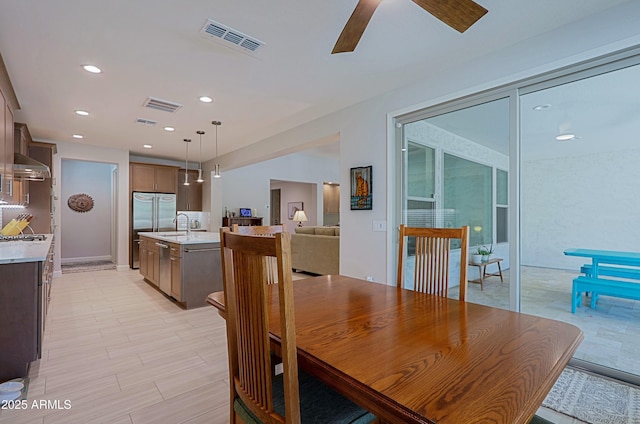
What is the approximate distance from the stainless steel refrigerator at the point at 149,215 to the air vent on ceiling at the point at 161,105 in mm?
3306

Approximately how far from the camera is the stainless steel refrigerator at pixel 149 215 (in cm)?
658

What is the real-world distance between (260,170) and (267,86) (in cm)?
537

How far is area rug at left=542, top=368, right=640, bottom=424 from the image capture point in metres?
1.80

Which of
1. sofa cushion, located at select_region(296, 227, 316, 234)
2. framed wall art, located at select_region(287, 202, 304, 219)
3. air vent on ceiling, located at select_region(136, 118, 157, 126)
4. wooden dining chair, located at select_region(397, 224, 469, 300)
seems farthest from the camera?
framed wall art, located at select_region(287, 202, 304, 219)

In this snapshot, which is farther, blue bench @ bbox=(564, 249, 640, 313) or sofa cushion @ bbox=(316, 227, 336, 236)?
sofa cushion @ bbox=(316, 227, 336, 236)

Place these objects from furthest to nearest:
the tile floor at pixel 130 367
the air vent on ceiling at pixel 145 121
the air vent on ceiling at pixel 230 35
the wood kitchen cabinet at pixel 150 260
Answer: the wood kitchen cabinet at pixel 150 260 < the air vent on ceiling at pixel 145 121 < the air vent on ceiling at pixel 230 35 < the tile floor at pixel 130 367

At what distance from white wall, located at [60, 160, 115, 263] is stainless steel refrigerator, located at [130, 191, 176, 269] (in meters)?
2.03

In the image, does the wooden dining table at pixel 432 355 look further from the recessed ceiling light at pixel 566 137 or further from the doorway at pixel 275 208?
the doorway at pixel 275 208

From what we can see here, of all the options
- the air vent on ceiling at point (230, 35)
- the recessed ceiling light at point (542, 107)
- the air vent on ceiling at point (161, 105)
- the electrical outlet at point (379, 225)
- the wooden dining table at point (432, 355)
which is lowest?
the wooden dining table at point (432, 355)

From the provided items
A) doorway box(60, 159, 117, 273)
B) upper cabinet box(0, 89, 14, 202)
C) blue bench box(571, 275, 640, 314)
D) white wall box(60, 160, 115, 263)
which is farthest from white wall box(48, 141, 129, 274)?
blue bench box(571, 275, 640, 314)

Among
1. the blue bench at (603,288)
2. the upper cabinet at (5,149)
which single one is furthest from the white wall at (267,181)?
the blue bench at (603,288)

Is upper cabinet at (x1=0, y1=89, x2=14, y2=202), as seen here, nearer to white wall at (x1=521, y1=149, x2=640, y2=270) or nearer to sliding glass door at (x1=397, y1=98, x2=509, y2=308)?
sliding glass door at (x1=397, y1=98, x2=509, y2=308)

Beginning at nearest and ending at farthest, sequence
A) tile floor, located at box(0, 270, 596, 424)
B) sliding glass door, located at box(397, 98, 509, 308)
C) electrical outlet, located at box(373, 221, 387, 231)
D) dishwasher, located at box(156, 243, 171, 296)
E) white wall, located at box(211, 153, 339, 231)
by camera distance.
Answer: tile floor, located at box(0, 270, 596, 424) → sliding glass door, located at box(397, 98, 509, 308) → electrical outlet, located at box(373, 221, 387, 231) → dishwasher, located at box(156, 243, 171, 296) → white wall, located at box(211, 153, 339, 231)

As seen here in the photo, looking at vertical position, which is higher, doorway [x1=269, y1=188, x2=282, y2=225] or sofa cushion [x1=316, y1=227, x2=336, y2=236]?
doorway [x1=269, y1=188, x2=282, y2=225]
